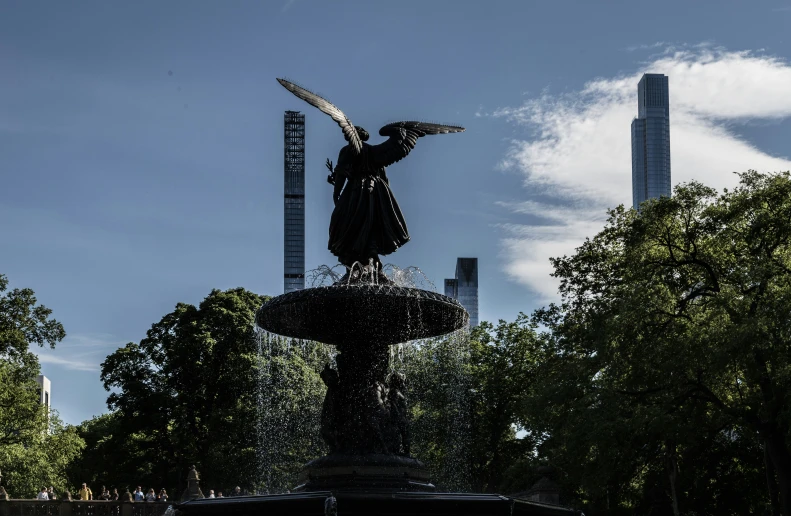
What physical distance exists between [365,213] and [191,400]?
3117 centimetres

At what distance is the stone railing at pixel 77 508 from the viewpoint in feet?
117

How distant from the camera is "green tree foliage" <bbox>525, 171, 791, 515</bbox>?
1174 inches

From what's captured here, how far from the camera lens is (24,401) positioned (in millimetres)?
41656

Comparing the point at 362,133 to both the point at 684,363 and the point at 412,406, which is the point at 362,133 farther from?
the point at 412,406

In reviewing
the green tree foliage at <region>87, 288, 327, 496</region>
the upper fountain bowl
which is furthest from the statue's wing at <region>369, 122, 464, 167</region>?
the green tree foliage at <region>87, 288, 327, 496</region>

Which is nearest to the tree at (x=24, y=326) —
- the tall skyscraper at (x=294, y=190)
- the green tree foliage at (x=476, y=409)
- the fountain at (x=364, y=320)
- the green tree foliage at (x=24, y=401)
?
the green tree foliage at (x=24, y=401)

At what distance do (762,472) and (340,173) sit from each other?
75.4 ft

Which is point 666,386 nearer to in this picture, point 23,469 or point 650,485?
point 650,485

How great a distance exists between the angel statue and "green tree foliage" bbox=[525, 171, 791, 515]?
493 inches

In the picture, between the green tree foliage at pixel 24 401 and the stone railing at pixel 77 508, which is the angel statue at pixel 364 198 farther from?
the green tree foliage at pixel 24 401

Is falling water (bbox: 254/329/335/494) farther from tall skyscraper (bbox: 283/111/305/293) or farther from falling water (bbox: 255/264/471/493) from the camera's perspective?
tall skyscraper (bbox: 283/111/305/293)

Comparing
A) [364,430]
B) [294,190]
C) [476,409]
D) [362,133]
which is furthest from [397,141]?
[294,190]

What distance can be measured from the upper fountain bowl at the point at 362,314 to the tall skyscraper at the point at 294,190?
101142mm

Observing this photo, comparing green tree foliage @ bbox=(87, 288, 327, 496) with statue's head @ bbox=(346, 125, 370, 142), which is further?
green tree foliage @ bbox=(87, 288, 327, 496)
